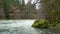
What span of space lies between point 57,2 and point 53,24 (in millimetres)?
2243

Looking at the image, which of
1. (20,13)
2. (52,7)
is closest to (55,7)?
(52,7)

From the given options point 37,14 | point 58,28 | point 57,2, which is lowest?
point 58,28

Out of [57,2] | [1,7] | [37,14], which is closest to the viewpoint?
[57,2]

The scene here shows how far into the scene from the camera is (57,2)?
56.4 feet

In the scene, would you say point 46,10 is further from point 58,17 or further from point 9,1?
point 9,1

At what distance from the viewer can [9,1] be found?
32969mm

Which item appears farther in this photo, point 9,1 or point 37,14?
point 9,1

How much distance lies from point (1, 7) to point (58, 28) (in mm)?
13005

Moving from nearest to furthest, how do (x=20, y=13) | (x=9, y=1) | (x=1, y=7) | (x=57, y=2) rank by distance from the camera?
1. (x=57, y=2)
2. (x=20, y=13)
3. (x=1, y=7)
4. (x=9, y=1)

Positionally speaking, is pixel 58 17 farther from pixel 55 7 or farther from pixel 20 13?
pixel 20 13

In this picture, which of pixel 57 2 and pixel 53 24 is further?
pixel 53 24

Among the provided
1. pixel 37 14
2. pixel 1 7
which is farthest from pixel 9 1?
pixel 37 14

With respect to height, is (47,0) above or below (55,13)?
above

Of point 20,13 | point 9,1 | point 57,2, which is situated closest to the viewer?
point 57,2
